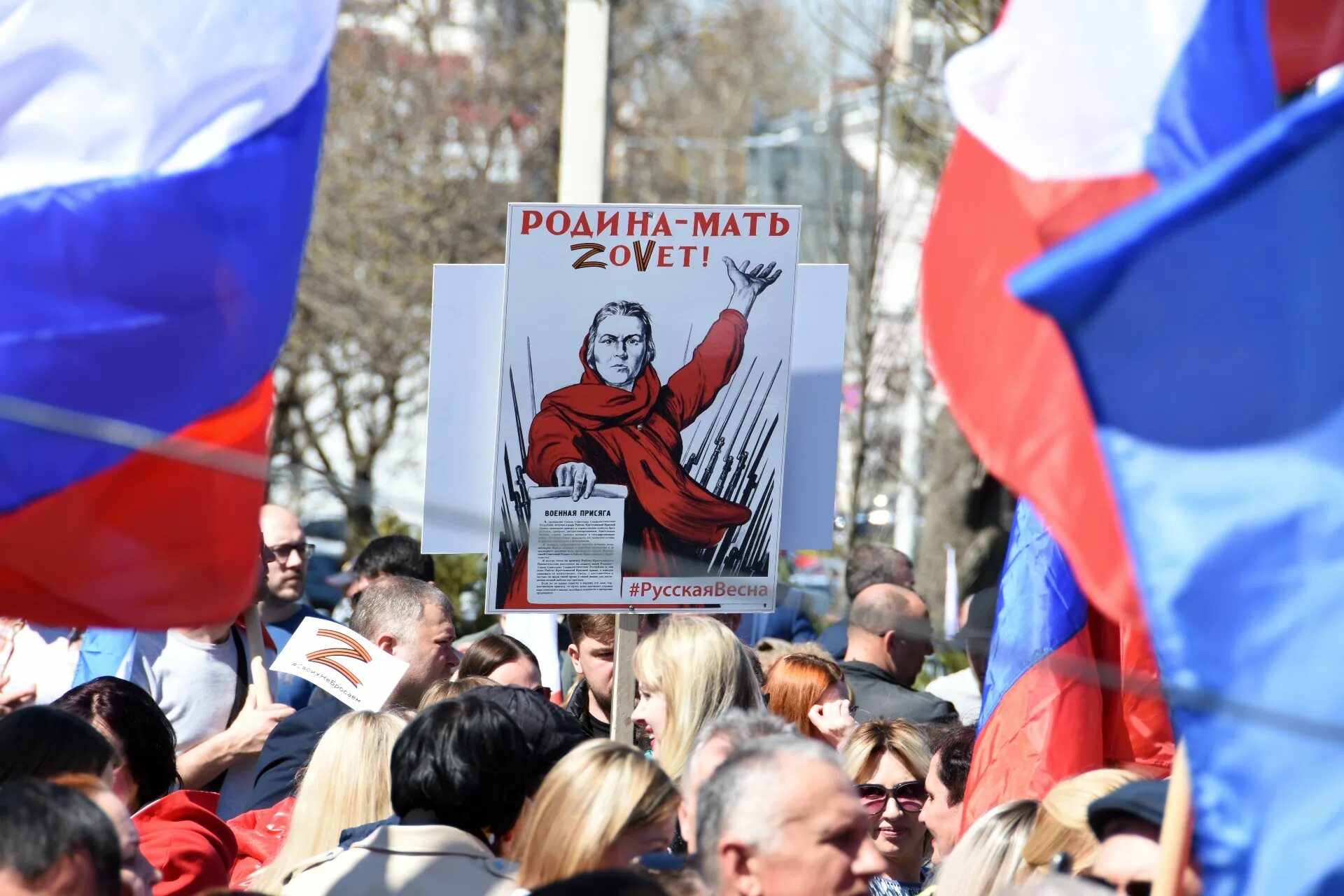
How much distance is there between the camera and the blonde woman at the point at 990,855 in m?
3.81

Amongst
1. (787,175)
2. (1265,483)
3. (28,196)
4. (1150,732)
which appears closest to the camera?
(1265,483)

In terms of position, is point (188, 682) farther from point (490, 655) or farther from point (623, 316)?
point (623, 316)

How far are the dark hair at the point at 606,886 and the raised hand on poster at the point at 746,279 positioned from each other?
8.23 feet

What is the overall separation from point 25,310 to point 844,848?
1761mm

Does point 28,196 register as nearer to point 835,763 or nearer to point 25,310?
point 25,310

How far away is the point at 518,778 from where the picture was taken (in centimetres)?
380

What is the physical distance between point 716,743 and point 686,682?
3.15 ft

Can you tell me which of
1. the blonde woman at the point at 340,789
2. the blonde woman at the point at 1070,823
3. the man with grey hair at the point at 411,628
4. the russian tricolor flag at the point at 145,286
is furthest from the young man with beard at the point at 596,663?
the russian tricolor flag at the point at 145,286

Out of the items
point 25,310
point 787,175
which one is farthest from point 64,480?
point 787,175

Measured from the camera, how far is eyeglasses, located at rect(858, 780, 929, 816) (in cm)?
489

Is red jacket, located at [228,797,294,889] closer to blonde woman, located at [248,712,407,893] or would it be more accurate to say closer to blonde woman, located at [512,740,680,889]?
blonde woman, located at [248,712,407,893]

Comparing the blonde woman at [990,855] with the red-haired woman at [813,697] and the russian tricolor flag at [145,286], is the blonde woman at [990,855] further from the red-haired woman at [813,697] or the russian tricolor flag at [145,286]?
the russian tricolor flag at [145,286]

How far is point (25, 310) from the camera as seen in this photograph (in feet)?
10.7

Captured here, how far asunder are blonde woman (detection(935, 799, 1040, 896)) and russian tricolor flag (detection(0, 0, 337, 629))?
1648 mm
